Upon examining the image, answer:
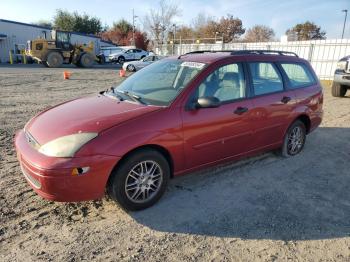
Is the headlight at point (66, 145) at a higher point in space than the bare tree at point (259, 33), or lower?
lower

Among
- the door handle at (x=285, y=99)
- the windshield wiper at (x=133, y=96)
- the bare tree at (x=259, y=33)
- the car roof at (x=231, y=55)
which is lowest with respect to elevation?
the door handle at (x=285, y=99)

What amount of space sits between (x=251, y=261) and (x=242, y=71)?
252 cm

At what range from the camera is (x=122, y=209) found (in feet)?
11.8

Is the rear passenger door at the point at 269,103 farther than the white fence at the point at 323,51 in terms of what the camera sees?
No

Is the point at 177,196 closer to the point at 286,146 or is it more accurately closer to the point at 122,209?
the point at 122,209

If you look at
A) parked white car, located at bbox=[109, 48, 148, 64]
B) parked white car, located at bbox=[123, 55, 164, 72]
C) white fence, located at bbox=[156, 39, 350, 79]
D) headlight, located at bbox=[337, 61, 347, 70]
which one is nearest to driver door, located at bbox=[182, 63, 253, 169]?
headlight, located at bbox=[337, 61, 347, 70]

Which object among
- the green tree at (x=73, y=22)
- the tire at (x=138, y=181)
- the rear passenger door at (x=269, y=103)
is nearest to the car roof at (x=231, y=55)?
the rear passenger door at (x=269, y=103)

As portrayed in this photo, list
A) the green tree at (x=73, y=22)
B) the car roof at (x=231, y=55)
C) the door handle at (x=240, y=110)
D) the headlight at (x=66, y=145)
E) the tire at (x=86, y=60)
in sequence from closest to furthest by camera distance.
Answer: the headlight at (x=66, y=145) < the door handle at (x=240, y=110) < the car roof at (x=231, y=55) < the tire at (x=86, y=60) < the green tree at (x=73, y=22)

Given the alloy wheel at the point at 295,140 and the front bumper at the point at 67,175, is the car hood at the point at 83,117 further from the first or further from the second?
the alloy wheel at the point at 295,140

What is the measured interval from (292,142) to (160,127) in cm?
285

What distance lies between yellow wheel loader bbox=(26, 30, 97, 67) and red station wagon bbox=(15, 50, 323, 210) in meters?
23.6

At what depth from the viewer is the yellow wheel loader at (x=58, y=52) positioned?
25.5 metres

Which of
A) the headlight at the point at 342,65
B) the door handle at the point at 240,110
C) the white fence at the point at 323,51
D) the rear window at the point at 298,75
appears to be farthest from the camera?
the white fence at the point at 323,51

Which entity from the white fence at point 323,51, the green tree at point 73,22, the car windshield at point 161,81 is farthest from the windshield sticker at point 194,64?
the green tree at point 73,22
